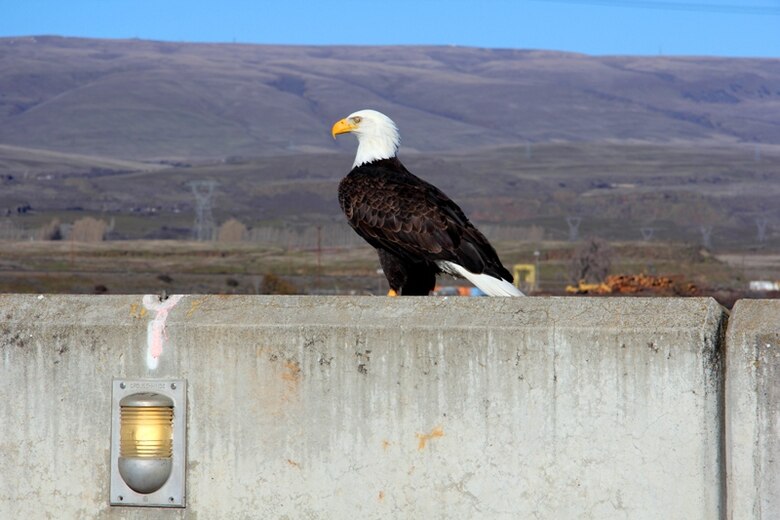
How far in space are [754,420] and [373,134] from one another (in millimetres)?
5131

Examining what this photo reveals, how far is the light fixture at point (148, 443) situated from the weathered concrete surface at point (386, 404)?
0.05m

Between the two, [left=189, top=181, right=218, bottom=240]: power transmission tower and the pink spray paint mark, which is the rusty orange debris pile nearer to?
the pink spray paint mark

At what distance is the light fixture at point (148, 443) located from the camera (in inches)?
219

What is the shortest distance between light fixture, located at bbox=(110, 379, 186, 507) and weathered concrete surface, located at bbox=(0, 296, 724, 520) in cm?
5

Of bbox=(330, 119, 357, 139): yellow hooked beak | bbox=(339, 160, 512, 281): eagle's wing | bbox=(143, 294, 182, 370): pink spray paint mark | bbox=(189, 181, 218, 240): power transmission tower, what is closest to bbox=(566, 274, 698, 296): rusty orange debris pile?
bbox=(330, 119, 357, 139): yellow hooked beak

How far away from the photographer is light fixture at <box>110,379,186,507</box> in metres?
5.57

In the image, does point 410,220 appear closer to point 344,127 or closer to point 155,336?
point 344,127

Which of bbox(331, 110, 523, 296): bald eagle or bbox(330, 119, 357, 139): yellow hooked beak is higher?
bbox(330, 119, 357, 139): yellow hooked beak

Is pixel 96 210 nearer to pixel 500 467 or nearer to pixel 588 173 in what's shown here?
pixel 588 173

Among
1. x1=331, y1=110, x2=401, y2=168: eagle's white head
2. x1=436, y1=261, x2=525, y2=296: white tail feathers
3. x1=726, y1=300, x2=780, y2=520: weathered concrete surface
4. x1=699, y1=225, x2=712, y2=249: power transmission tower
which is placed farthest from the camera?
x1=699, y1=225, x2=712, y2=249: power transmission tower

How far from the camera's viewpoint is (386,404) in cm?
543

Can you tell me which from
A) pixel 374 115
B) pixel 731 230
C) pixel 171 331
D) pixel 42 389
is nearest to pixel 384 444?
pixel 171 331

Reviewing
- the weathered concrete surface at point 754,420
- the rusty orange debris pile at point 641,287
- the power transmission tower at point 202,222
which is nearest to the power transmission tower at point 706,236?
the power transmission tower at point 202,222

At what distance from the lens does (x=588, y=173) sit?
19275 cm
